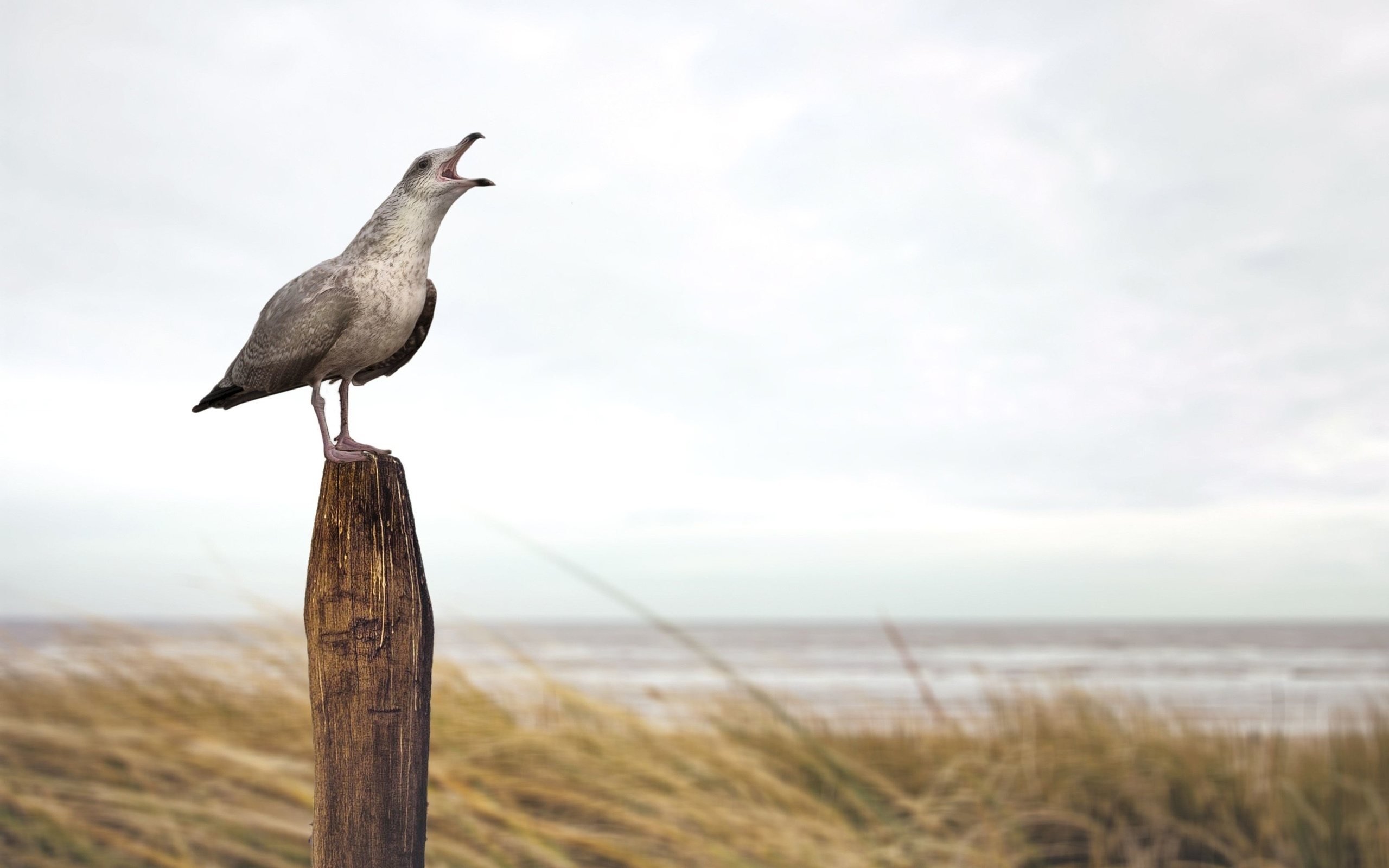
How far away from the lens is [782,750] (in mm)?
5344

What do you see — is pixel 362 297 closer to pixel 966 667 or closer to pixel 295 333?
pixel 295 333

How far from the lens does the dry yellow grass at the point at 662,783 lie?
4.02 meters

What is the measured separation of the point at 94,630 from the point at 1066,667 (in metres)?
5.77

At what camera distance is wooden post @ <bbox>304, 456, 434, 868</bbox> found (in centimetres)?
189

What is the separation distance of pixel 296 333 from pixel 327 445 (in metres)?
0.31

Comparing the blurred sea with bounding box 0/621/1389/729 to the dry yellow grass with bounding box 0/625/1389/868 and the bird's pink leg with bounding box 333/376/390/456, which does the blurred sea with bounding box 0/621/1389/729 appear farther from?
the bird's pink leg with bounding box 333/376/390/456

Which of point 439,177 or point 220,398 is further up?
point 439,177

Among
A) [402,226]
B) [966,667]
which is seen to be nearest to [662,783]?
[402,226]

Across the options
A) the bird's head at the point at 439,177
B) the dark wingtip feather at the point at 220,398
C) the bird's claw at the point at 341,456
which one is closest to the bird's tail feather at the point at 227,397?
the dark wingtip feather at the point at 220,398

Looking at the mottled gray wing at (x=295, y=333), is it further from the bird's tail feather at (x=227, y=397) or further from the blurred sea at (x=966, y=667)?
the blurred sea at (x=966, y=667)

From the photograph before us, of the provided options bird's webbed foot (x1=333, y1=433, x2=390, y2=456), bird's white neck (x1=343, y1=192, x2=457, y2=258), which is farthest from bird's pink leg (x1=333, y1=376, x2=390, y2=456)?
bird's white neck (x1=343, y1=192, x2=457, y2=258)

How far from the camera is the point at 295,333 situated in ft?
7.39

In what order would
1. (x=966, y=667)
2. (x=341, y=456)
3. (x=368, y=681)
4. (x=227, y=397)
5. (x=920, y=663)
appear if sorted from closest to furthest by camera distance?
(x=368, y=681) → (x=341, y=456) → (x=227, y=397) → (x=966, y=667) → (x=920, y=663)

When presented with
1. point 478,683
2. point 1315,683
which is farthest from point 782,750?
point 1315,683
